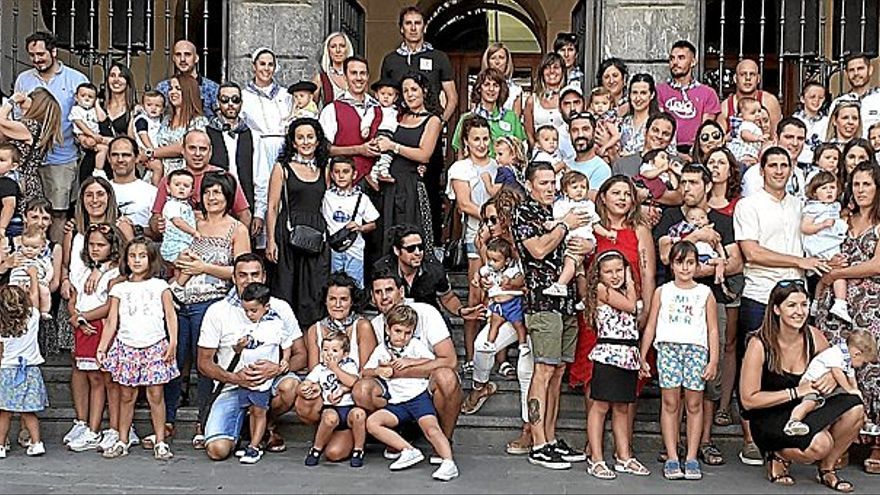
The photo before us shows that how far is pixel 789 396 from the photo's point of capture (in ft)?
19.2

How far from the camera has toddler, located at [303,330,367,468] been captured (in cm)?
627

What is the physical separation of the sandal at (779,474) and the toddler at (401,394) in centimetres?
168

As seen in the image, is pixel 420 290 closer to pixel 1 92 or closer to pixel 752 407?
pixel 752 407

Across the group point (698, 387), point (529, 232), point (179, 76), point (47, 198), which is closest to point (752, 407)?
point (698, 387)

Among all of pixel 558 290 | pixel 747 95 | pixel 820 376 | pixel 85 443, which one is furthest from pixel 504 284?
pixel 85 443

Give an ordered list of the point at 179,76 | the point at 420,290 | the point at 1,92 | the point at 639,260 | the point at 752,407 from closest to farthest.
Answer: the point at 752,407 < the point at 639,260 < the point at 420,290 < the point at 179,76 < the point at 1,92

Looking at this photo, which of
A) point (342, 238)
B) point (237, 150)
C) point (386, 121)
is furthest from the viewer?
point (386, 121)

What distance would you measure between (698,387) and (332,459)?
203 centimetres

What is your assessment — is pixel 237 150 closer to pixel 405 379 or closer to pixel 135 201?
pixel 135 201

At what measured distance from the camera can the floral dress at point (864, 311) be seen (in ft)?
20.6

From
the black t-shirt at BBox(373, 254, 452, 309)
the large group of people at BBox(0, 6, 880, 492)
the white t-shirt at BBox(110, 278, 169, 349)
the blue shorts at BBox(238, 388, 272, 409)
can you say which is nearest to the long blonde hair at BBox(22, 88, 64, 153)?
the large group of people at BBox(0, 6, 880, 492)

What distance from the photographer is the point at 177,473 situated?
612cm

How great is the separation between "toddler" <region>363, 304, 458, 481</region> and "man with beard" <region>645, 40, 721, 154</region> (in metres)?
2.47

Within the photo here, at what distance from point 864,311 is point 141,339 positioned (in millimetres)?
4046
